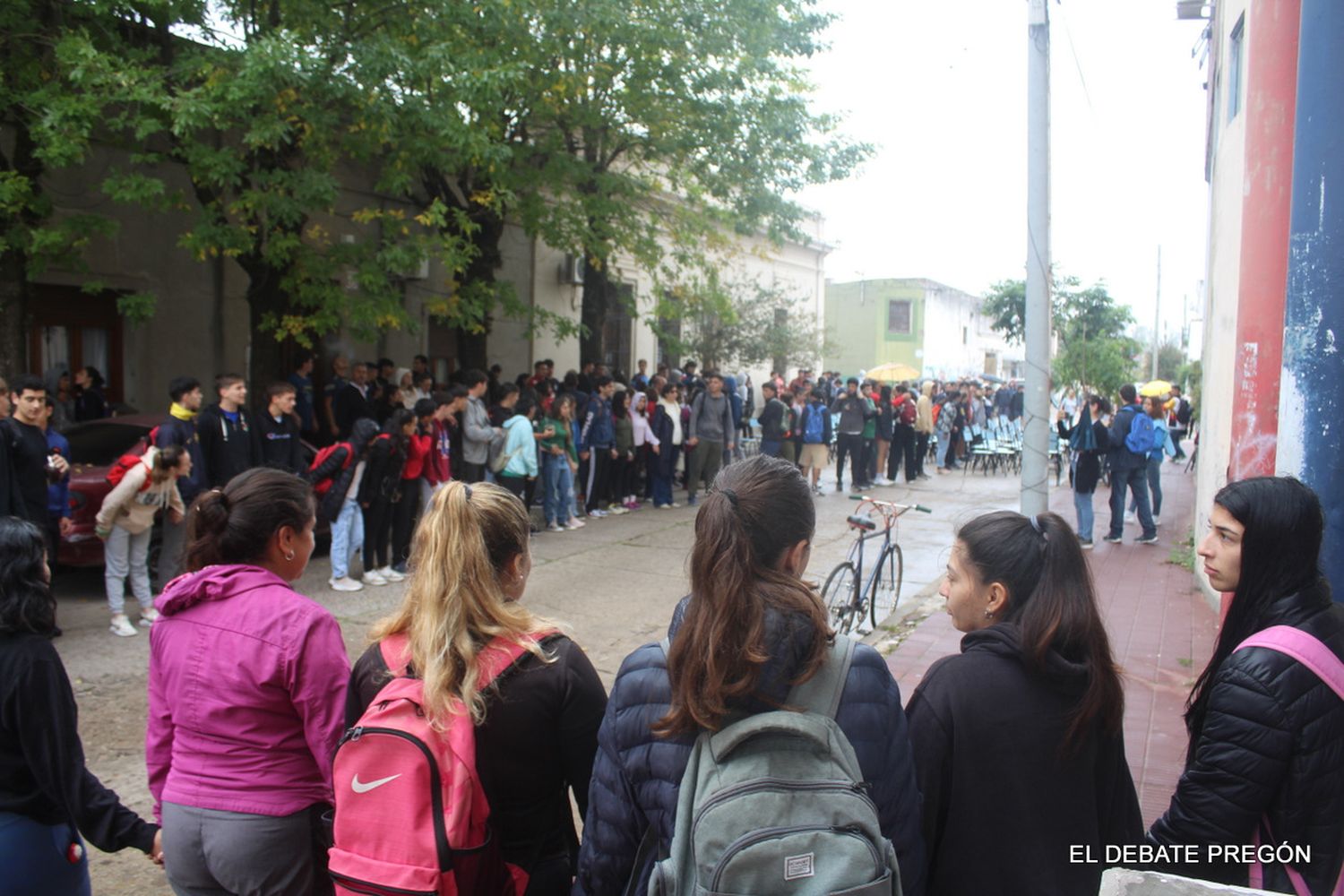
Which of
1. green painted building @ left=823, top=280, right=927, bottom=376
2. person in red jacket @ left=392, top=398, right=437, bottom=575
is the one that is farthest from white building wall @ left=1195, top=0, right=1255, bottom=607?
green painted building @ left=823, top=280, right=927, bottom=376

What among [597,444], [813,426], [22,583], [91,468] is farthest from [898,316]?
[22,583]

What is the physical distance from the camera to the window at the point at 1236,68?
344 inches

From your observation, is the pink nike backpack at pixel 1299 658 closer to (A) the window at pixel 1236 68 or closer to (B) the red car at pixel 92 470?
(A) the window at pixel 1236 68

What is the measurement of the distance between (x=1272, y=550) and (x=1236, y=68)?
8.22 meters

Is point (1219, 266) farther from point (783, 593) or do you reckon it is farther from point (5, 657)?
point (5, 657)

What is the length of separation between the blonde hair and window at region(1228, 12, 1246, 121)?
8.74 m

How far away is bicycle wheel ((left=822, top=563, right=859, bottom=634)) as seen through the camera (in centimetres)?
768

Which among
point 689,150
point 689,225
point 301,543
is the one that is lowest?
point 301,543

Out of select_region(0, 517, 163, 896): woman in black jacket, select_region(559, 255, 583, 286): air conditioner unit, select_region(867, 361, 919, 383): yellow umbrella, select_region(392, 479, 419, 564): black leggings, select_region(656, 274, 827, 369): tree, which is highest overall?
select_region(559, 255, 583, 286): air conditioner unit

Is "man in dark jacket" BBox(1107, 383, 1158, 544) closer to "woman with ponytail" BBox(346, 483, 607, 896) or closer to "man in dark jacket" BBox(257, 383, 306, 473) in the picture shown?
"man in dark jacket" BBox(257, 383, 306, 473)

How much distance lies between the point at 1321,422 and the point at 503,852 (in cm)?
320

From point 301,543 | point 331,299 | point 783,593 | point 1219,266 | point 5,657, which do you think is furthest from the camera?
point 331,299

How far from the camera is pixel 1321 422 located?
3.67 m

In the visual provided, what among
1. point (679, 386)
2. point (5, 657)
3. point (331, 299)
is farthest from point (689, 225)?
point (5, 657)
